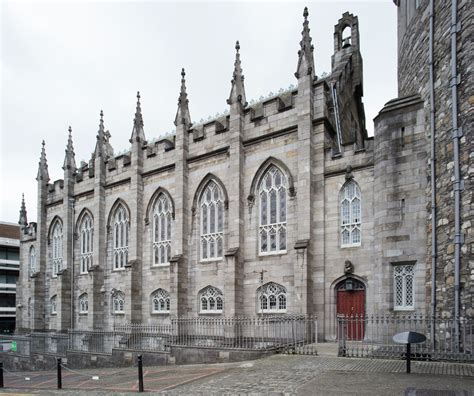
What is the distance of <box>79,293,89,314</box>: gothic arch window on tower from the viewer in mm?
33294

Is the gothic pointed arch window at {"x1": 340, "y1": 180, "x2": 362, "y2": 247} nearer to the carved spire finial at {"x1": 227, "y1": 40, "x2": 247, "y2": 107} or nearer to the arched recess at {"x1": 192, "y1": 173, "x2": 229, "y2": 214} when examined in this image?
the arched recess at {"x1": 192, "y1": 173, "x2": 229, "y2": 214}

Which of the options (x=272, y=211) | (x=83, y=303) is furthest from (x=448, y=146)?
(x=83, y=303)

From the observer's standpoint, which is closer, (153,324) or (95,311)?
(153,324)

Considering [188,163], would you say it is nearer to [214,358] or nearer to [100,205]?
[100,205]

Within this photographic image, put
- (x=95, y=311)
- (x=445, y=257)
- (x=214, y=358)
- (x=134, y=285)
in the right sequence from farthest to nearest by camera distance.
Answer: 1. (x=95, y=311)
2. (x=134, y=285)
3. (x=214, y=358)
4. (x=445, y=257)

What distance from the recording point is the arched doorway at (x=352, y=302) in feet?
63.9

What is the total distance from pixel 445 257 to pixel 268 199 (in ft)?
32.4

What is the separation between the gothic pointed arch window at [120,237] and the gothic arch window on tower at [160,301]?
156 inches

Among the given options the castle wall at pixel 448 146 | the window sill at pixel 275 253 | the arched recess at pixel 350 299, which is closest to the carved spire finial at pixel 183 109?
the window sill at pixel 275 253

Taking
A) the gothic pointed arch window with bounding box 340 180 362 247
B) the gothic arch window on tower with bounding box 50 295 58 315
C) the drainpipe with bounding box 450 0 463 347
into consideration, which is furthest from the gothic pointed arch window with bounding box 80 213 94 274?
the drainpipe with bounding box 450 0 463 347

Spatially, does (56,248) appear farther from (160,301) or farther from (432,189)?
(432,189)

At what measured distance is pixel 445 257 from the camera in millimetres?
14898

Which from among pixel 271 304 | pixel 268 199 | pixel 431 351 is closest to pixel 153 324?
pixel 271 304

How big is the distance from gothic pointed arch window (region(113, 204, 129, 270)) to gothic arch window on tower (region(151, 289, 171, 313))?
13.0 ft
